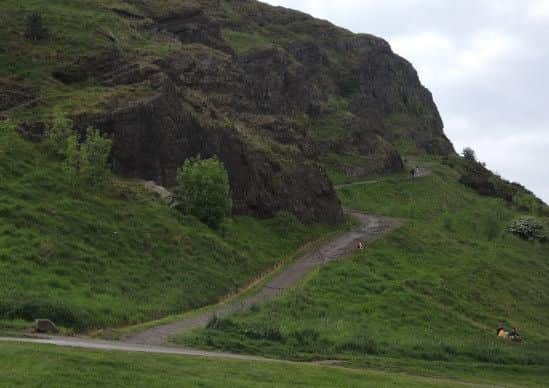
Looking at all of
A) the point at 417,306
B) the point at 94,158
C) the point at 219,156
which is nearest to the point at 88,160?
the point at 94,158

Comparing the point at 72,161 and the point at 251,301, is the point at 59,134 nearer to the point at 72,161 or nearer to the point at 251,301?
the point at 72,161

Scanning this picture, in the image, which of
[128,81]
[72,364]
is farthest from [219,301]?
[128,81]

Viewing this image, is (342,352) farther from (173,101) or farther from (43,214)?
(173,101)

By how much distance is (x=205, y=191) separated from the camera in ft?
153

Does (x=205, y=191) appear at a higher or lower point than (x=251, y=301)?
higher

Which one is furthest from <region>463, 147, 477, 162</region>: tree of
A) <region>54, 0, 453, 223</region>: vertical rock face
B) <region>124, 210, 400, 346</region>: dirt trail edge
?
<region>124, 210, 400, 346</region>: dirt trail edge

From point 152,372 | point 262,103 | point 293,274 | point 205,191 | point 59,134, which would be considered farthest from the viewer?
point 262,103

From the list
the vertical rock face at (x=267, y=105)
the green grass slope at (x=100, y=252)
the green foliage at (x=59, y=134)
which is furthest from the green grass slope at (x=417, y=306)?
the green foliage at (x=59, y=134)

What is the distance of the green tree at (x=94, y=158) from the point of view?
140 ft

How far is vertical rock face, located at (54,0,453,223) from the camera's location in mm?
53531

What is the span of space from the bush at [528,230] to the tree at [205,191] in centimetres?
4015

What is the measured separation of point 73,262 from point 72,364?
1523cm

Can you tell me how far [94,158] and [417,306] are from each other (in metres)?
21.2

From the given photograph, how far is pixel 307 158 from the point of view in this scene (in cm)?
6850
